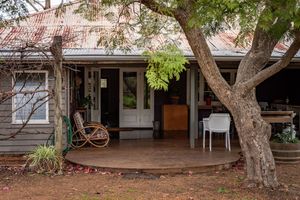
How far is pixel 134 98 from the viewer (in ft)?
45.9

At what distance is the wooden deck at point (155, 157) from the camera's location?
8914 mm

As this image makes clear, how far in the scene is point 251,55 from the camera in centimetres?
767

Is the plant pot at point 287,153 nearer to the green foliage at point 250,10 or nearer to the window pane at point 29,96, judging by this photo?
the green foliage at point 250,10

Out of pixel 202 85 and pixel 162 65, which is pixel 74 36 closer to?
pixel 162 65

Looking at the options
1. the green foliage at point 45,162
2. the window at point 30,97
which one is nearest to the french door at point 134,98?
the window at point 30,97

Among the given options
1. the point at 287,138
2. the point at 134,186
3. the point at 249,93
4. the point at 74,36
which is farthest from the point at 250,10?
the point at 74,36

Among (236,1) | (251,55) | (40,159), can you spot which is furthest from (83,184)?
(236,1)

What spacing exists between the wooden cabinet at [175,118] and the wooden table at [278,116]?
368 cm

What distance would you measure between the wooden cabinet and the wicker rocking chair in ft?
9.25

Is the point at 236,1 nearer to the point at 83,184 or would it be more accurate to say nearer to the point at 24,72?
the point at 83,184

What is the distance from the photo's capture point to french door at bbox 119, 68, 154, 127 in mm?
13883

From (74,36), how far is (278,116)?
5937 mm

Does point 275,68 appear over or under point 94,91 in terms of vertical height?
over

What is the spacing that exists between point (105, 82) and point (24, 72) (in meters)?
3.83
